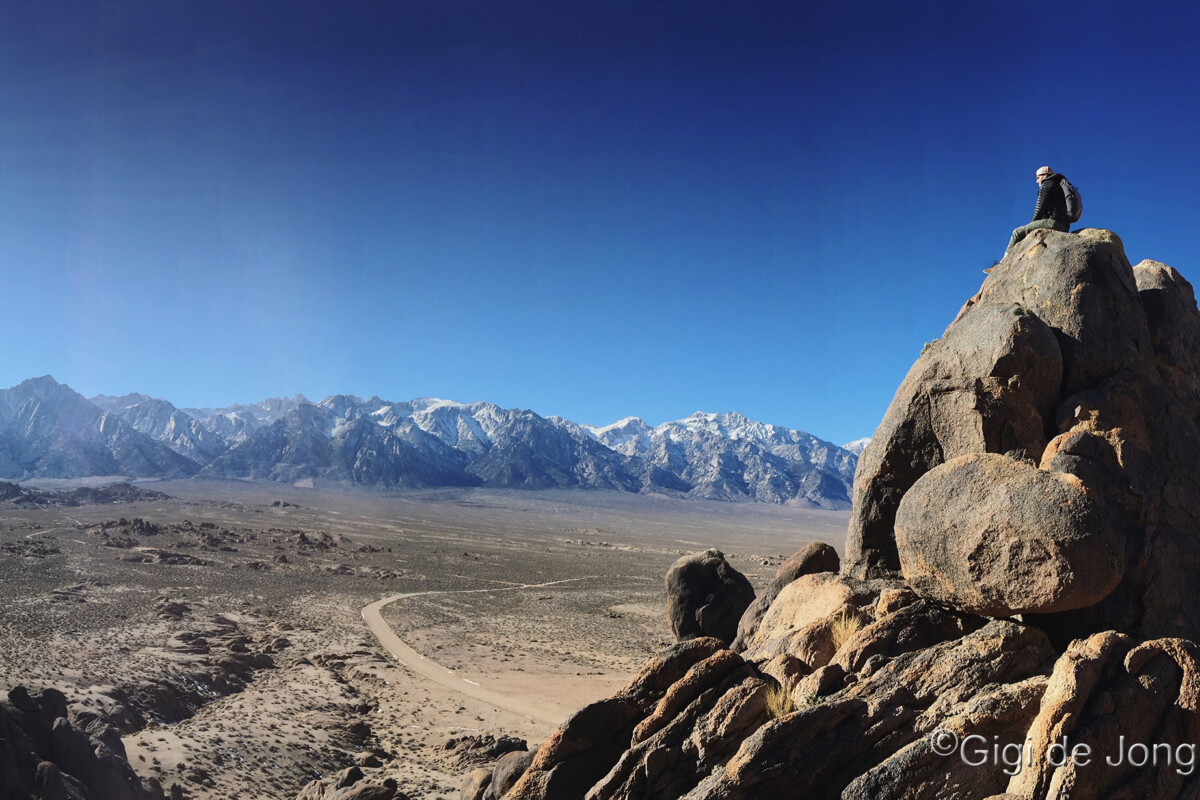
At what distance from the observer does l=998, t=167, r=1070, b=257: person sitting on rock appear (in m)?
14.0

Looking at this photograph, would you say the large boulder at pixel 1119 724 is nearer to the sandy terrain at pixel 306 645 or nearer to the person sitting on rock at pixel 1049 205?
the person sitting on rock at pixel 1049 205

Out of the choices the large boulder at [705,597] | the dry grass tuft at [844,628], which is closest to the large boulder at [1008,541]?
the dry grass tuft at [844,628]

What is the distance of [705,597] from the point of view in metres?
24.9

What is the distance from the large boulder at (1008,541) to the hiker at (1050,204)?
6826 millimetres

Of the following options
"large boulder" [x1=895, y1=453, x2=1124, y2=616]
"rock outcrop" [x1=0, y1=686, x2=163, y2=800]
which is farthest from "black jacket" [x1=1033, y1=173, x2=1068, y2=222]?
"rock outcrop" [x1=0, y1=686, x2=163, y2=800]

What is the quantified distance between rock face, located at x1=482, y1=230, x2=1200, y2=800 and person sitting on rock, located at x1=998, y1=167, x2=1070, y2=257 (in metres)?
0.42

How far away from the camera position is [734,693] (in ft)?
30.5

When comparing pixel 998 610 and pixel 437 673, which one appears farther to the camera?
pixel 437 673

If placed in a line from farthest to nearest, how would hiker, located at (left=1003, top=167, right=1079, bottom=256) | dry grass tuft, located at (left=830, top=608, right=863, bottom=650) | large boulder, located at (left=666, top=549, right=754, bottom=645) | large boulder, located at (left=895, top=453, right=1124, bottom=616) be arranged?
large boulder, located at (left=666, top=549, right=754, bottom=645), hiker, located at (left=1003, top=167, right=1079, bottom=256), dry grass tuft, located at (left=830, top=608, right=863, bottom=650), large boulder, located at (left=895, top=453, right=1124, bottom=616)

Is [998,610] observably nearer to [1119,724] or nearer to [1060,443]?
[1119,724]

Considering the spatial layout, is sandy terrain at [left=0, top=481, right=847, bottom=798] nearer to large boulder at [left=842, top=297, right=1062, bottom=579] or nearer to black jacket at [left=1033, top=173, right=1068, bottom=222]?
large boulder at [left=842, top=297, right=1062, bottom=579]

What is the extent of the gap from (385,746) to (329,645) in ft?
44.9

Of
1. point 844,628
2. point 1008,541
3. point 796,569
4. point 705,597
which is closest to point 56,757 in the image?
point 844,628

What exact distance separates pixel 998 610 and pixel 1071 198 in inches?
370
